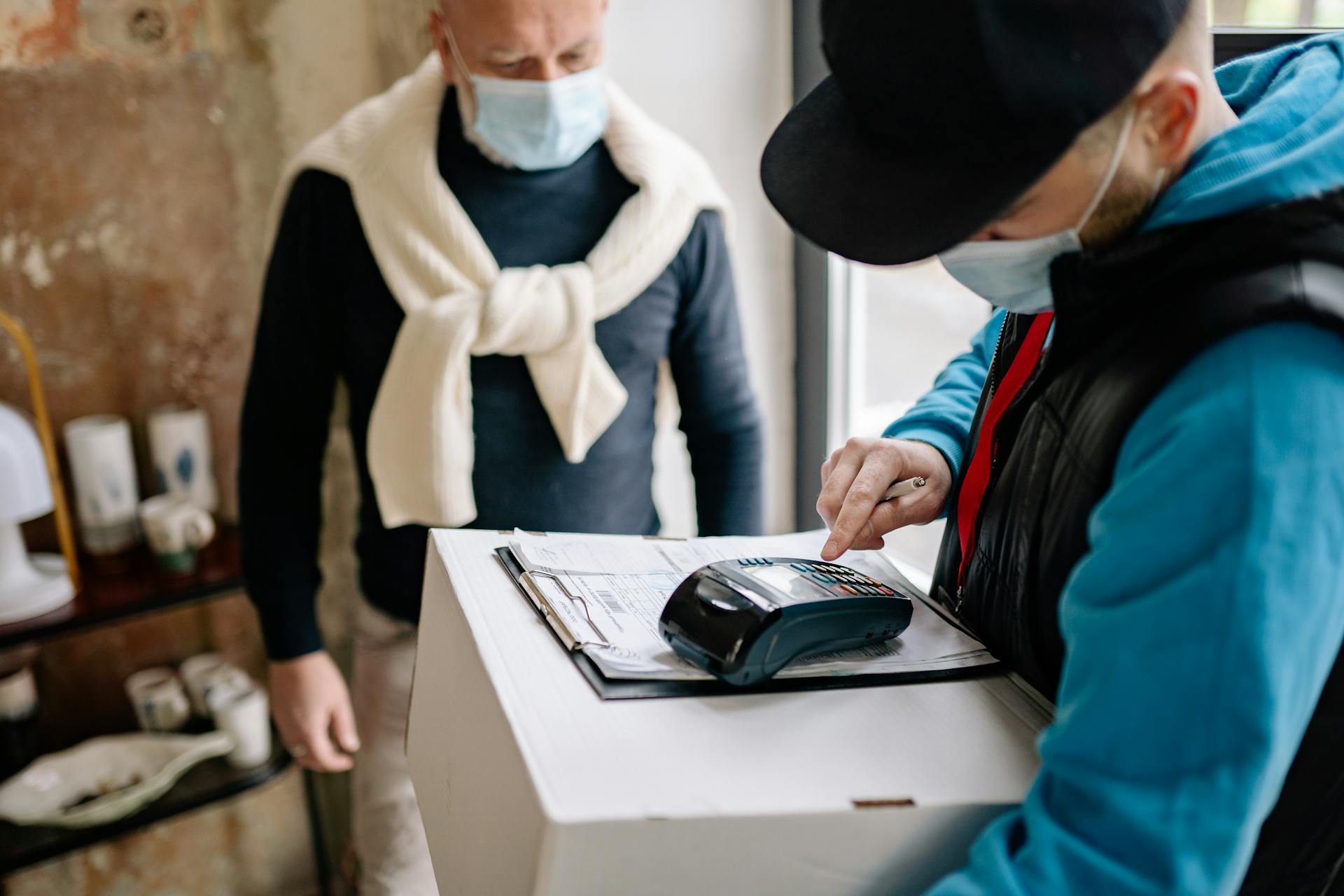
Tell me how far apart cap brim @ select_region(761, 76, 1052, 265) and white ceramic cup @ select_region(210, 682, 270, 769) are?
4.44 ft

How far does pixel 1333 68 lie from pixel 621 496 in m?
0.93

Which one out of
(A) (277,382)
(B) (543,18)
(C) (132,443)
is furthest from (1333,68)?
(C) (132,443)

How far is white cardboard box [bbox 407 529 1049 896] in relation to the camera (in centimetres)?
44

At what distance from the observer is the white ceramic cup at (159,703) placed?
1.59 metres

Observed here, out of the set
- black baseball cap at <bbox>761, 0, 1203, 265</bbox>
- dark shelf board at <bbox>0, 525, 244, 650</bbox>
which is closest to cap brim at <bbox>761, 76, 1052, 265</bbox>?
black baseball cap at <bbox>761, 0, 1203, 265</bbox>

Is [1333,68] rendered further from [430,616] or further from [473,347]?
[473,347]

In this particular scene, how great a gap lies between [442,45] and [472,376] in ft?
1.32

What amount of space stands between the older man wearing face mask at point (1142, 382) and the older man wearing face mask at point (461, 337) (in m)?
0.65

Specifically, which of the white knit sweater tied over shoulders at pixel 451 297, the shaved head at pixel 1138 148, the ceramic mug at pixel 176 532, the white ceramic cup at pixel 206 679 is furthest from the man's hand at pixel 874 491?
the white ceramic cup at pixel 206 679

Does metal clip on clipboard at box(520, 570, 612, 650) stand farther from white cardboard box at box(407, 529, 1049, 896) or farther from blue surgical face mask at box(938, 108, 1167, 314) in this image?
blue surgical face mask at box(938, 108, 1167, 314)

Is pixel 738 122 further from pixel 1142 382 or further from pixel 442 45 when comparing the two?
pixel 1142 382

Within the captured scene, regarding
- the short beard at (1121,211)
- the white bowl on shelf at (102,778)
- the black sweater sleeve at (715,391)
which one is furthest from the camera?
the white bowl on shelf at (102,778)

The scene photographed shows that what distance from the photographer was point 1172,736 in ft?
1.26

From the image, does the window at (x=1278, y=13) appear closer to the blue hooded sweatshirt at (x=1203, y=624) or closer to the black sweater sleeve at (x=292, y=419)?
the blue hooded sweatshirt at (x=1203, y=624)
